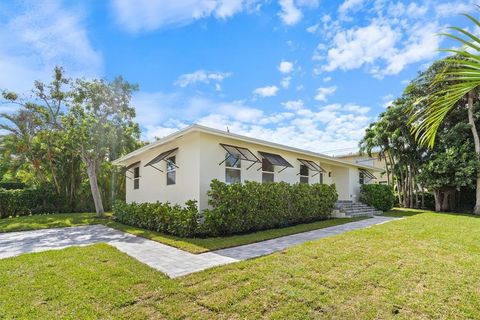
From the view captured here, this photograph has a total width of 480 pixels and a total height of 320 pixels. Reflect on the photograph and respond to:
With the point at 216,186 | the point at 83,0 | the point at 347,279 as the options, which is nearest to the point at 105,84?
the point at 83,0

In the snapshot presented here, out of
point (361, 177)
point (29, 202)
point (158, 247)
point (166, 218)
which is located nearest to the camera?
point (158, 247)

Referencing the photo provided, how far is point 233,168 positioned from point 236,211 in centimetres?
240

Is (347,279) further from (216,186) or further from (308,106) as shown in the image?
(308,106)

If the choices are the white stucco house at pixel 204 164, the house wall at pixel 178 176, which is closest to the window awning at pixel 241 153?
the white stucco house at pixel 204 164

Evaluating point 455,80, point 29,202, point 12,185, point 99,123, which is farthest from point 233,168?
point 12,185

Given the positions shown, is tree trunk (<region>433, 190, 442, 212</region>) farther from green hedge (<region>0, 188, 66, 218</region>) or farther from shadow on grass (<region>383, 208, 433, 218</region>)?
green hedge (<region>0, 188, 66, 218</region>)

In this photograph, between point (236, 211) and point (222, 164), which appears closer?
point (236, 211)

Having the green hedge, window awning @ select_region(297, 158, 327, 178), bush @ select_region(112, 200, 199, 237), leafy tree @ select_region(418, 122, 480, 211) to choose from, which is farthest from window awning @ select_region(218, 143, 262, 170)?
the green hedge

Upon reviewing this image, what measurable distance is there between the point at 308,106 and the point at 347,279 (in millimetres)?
14429

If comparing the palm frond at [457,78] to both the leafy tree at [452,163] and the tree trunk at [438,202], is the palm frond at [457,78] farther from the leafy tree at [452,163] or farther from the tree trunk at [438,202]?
the tree trunk at [438,202]

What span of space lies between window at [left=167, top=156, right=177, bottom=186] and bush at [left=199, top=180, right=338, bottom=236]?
2328mm

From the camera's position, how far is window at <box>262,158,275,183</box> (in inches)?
497

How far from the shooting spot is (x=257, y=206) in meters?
10.1

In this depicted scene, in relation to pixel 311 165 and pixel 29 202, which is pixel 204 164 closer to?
pixel 311 165
